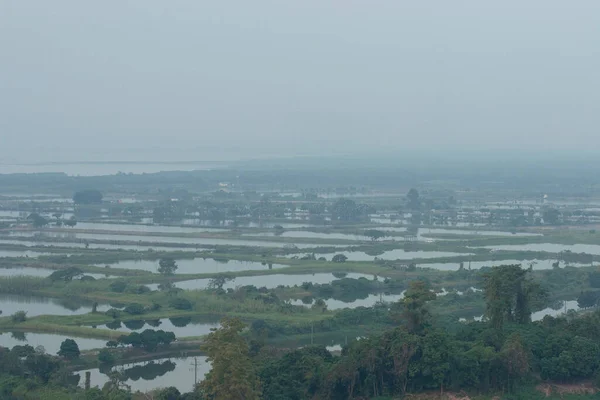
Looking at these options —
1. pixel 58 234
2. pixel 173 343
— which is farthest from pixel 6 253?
pixel 173 343

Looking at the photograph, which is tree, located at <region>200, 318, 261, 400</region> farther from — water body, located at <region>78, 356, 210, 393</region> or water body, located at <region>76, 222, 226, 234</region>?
water body, located at <region>76, 222, 226, 234</region>

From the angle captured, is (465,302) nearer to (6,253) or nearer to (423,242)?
(423,242)

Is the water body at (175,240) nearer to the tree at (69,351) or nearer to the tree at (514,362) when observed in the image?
the tree at (69,351)

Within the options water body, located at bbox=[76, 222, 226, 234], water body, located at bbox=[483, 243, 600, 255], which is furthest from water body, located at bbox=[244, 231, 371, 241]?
water body, located at bbox=[483, 243, 600, 255]

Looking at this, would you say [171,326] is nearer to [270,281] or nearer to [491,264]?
[270,281]

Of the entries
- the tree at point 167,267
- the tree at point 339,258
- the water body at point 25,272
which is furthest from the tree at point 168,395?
the tree at point 339,258
